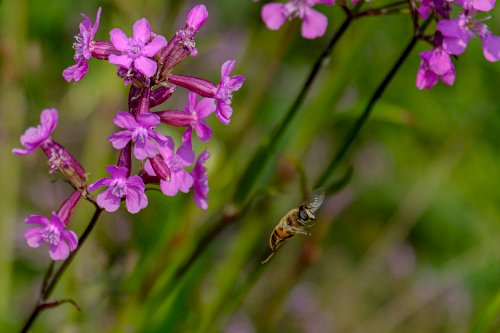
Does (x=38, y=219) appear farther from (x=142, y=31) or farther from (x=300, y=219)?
(x=300, y=219)

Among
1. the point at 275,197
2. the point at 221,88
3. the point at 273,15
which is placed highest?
the point at 273,15

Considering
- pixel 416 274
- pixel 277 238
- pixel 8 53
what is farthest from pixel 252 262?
pixel 277 238

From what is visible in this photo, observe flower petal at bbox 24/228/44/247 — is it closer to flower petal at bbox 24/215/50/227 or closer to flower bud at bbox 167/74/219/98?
flower petal at bbox 24/215/50/227

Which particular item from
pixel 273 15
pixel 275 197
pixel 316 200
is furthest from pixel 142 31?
pixel 275 197

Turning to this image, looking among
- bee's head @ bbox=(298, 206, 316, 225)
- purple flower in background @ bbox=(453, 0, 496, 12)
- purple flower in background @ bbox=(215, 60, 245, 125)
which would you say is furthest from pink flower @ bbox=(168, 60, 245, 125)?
purple flower in background @ bbox=(453, 0, 496, 12)

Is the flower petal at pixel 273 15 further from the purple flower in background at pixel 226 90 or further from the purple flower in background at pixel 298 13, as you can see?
the purple flower in background at pixel 226 90

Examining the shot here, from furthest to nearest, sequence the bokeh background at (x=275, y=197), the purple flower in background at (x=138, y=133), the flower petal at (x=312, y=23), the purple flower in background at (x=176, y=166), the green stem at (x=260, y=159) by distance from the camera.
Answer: the bokeh background at (x=275, y=197)
the green stem at (x=260, y=159)
the flower petal at (x=312, y=23)
the purple flower in background at (x=176, y=166)
the purple flower in background at (x=138, y=133)

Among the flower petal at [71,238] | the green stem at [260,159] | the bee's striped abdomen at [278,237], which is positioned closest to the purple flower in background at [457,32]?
the green stem at [260,159]

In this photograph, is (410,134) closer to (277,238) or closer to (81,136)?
(81,136)
